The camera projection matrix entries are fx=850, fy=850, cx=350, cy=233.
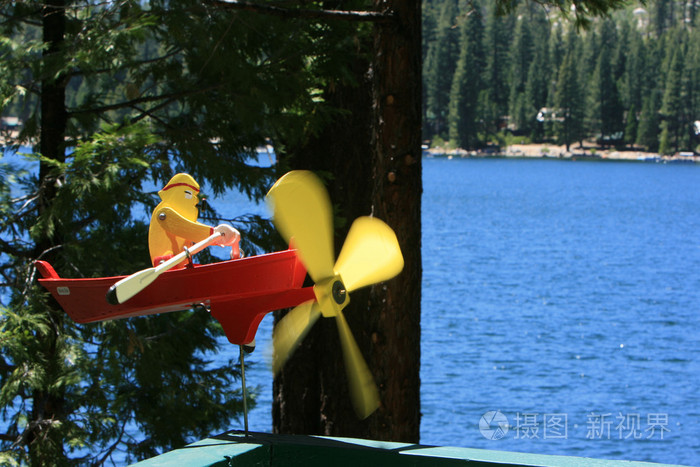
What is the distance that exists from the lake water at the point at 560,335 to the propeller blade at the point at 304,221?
9.72 m

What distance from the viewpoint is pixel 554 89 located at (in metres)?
92.9

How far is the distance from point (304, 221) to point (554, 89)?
310 ft

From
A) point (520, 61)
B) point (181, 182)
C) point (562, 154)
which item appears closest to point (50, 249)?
point (181, 182)

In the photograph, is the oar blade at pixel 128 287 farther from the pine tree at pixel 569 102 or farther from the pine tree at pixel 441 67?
the pine tree at pixel 569 102

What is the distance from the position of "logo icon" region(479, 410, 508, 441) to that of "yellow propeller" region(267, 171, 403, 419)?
10.3 m

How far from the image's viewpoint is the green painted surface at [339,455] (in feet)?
8.53

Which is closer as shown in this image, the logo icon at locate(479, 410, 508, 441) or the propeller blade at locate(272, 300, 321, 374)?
the propeller blade at locate(272, 300, 321, 374)

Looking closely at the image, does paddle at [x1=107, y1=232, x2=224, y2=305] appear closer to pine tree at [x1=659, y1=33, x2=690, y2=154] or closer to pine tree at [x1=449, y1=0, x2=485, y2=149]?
pine tree at [x1=449, y1=0, x2=485, y2=149]

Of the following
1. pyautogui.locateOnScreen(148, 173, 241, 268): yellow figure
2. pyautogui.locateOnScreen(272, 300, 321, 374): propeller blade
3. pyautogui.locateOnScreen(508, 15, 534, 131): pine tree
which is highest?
pyautogui.locateOnScreen(508, 15, 534, 131): pine tree

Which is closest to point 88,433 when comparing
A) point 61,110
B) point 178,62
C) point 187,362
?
point 187,362

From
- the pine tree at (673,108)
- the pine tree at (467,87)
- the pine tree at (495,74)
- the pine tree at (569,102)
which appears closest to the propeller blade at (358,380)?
the pine tree at (467,87)

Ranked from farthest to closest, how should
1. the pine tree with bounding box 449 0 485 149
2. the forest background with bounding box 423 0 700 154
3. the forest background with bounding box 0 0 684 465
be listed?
the forest background with bounding box 423 0 700 154
the pine tree with bounding box 449 0 485 149
the forest background with bounding box 0 0 684 465

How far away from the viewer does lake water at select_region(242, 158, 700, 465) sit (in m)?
12.8

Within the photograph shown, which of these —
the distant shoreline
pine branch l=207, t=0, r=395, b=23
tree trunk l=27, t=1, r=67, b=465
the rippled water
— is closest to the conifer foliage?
tree trunk l=27, t=1, r=67, b=465
